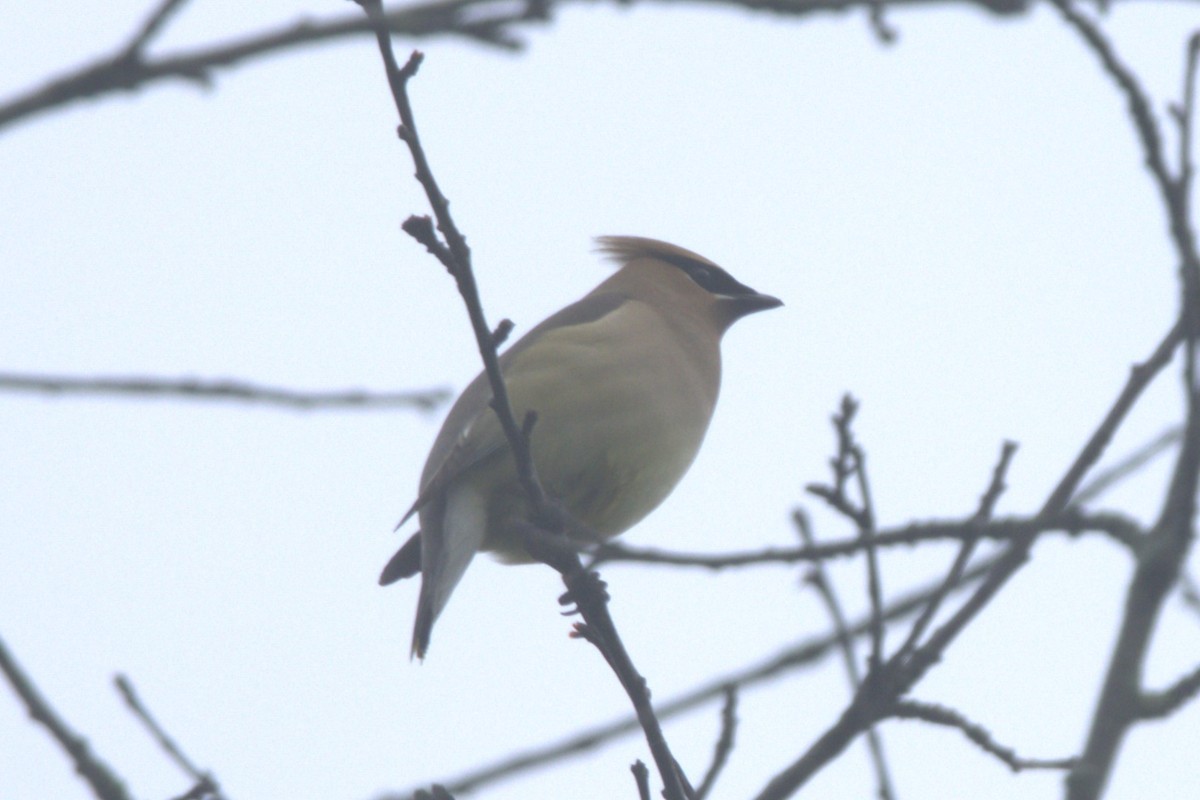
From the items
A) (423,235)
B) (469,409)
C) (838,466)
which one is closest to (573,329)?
(469,409)

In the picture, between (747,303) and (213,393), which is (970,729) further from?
(747,303)

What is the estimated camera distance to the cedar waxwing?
15.9 feet

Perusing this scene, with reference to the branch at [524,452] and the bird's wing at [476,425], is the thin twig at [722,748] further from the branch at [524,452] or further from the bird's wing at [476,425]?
the bird's wing at [476,425]

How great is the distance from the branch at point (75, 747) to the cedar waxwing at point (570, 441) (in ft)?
8.59

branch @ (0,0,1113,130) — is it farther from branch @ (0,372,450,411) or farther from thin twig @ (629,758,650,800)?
thin twig @ (629,758,650,800)

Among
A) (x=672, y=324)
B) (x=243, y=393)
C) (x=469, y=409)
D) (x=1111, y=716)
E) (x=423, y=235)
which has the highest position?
(x=672, y=324)

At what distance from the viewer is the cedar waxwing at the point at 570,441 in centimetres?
485

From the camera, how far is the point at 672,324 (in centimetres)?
591

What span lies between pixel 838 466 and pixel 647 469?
2397 mm

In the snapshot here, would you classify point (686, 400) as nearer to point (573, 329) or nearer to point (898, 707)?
point (573, 329)

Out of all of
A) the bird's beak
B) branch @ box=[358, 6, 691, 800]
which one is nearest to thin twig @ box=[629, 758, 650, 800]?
branch @ box=[358, 6, 691, 800]

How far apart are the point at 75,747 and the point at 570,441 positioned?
305cm

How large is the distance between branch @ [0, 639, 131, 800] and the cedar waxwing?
2618 millimetres

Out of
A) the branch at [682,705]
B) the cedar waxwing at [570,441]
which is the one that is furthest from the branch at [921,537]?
the cedar waxwing at [570,441]
